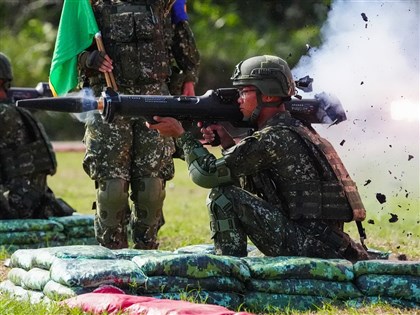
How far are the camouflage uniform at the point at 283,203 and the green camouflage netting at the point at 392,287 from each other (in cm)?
70

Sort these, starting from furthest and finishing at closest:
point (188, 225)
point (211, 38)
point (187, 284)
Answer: point (211, 38), point (188, 225), point (187, 284)

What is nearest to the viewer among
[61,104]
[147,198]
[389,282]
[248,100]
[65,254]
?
[389,282]

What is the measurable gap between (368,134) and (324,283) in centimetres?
286

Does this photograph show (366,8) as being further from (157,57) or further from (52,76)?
(52,76)

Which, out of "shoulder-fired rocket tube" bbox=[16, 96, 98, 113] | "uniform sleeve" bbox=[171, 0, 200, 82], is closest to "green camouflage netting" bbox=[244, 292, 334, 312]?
"shoulder-fired rocket tube" bbox=[16, 96, 98, 113]

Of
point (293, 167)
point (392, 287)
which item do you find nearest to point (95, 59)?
point (293, 167)

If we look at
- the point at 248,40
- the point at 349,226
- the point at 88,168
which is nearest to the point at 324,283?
the point at 88,168

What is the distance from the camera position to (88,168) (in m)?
9.52

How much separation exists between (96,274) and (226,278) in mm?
801

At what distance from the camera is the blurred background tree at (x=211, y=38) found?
103 ft

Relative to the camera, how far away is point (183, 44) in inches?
396

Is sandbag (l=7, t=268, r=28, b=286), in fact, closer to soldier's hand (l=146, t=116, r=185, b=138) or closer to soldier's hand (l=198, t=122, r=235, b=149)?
soldier's hand (l=146, t=116, r=185, b=138)

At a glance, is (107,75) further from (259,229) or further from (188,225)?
(188,225)

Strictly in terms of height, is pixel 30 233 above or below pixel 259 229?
above
